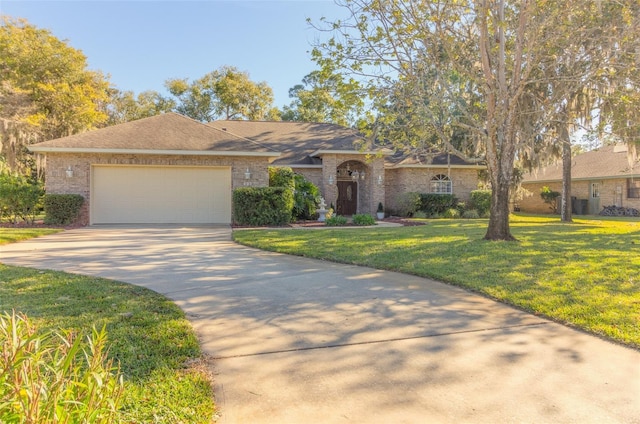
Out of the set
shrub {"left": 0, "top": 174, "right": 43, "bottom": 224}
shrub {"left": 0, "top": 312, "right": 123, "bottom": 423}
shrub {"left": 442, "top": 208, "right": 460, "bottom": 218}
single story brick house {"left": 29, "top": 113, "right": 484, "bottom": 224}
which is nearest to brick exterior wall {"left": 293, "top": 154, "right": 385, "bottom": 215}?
single story brick house {"left": 29, "top": 113, "right": 484, "bottom": 224}

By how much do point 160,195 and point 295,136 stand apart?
849 centimetres

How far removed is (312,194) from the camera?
55.2 ft

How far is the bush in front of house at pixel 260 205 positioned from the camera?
564 inches

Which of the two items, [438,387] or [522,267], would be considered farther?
[522,267]

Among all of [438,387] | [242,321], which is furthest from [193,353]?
[438,387]

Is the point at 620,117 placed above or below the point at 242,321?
above

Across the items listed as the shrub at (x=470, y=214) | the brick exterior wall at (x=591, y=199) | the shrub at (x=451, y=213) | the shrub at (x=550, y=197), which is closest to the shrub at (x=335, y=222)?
the shrub at (x=451, y=213)

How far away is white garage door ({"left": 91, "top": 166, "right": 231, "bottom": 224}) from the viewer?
15344 millimetres

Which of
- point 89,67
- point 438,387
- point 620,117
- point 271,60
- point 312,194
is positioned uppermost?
point 89,67

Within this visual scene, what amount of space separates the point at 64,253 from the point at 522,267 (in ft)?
28.8

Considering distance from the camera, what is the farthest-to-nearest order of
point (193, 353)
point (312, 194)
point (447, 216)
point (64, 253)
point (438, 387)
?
point (447, 216)
point (312, 194)
point (64, 253)
point (193, 353)
point (438, 387)

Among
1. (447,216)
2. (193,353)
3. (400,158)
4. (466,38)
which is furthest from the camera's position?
(400,158)

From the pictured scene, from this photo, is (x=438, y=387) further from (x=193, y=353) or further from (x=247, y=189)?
(x=247, y=189)

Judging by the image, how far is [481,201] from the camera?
20.6 m
